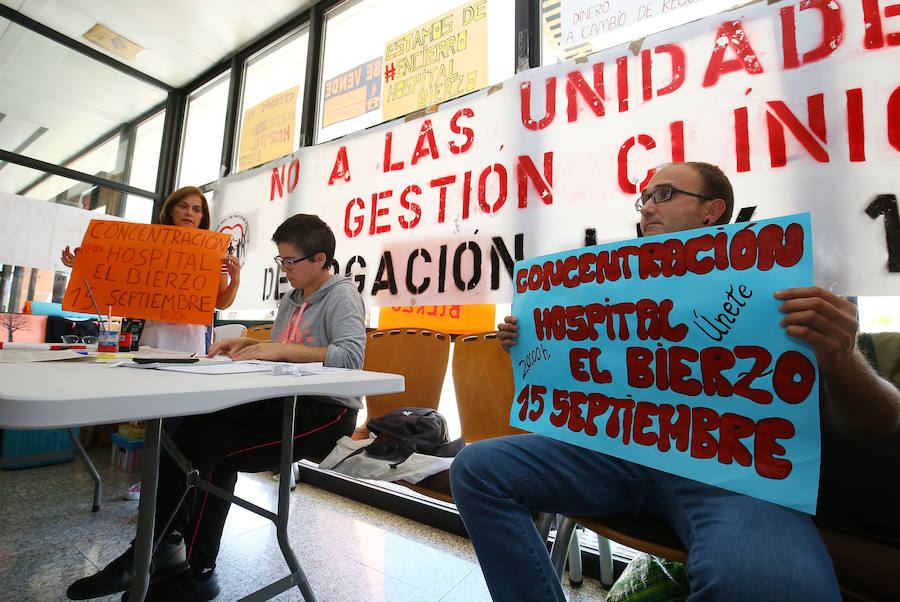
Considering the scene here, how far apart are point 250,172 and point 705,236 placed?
2.94 m

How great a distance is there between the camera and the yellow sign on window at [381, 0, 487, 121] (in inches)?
82.4

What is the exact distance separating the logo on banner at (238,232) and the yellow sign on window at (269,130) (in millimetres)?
468

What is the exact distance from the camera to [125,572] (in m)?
1.14

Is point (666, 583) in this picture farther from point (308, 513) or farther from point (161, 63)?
point (161, 63)

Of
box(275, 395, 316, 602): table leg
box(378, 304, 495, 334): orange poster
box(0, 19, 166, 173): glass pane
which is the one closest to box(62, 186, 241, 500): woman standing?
box(378, 304, 495, 334): orange poster

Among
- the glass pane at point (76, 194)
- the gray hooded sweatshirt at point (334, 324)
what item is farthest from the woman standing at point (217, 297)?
the glass pane at point (76, 194)

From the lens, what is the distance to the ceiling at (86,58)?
310cm

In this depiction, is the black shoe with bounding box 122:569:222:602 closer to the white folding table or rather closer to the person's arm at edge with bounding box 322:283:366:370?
the white folding table

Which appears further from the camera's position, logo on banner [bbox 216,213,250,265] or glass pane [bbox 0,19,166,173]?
glass pane [bbox 0,19,166,173]

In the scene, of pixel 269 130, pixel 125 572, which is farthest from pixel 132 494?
pixel 269 130

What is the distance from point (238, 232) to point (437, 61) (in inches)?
69.1

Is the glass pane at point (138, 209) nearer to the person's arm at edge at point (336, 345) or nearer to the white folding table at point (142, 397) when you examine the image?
the person's arm at edge at point (336, 345)

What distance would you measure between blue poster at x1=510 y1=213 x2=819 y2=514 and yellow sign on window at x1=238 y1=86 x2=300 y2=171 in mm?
2654

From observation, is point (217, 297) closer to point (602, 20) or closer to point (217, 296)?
point (217, 296)
